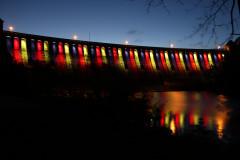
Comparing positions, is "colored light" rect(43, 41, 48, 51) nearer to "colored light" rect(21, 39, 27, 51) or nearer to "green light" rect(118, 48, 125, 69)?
"colored light" rect(21, 39, 27, 51)

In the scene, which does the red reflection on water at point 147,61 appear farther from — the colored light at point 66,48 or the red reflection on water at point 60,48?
the red reflection on water at point 60,48

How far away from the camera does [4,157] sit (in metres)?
2.73

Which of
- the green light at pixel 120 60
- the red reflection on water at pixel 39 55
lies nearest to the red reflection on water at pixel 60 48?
the red reflection on water at pixel 39 55

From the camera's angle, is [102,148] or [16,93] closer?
[102,148]

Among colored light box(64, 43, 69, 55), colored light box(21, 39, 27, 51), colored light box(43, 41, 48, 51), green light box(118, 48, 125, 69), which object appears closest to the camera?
colored light box(21, 39, 27, 51)

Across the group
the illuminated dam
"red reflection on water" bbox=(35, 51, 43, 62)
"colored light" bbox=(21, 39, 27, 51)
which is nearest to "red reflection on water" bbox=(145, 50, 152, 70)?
the illuminated dam

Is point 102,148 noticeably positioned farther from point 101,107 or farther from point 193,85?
point 193,85

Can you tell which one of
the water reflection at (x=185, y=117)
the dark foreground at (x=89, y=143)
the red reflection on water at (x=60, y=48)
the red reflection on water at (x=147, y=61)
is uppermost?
the red reflection on water at (x=60, y=48)

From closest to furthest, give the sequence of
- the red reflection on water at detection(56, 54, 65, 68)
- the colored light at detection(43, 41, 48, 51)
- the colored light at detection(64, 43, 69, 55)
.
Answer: the colored light at detection(43, 41, 48, 51) → the red reflection on water at detection(56, 54, 65, 68) → the colored light at detection(64, 43, 69, 55)

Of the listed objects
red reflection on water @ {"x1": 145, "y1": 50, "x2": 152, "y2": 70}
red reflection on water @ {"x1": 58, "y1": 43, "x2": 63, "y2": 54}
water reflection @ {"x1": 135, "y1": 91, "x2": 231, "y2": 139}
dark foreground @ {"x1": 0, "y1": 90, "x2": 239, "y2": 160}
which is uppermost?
red reflection on water @ {"x1": 58, "y1": 43, "x2": 63, "y2": 54}

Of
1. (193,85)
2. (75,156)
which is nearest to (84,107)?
(75,156)

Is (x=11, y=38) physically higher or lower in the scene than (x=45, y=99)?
higher

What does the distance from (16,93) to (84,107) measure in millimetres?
7371

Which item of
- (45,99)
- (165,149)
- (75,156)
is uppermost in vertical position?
(45,99)
